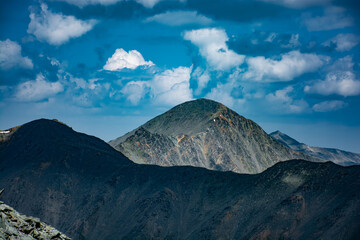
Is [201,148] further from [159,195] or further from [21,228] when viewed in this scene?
[21,228]

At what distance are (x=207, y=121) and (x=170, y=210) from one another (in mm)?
89261

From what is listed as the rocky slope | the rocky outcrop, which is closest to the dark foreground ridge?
the rocky slope

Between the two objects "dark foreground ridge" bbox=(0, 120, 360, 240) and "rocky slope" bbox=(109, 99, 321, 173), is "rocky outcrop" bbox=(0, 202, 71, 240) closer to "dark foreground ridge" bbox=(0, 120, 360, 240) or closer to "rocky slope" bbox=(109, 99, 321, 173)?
"dark foreground ridge" bbox=(0, 120, 360, 240)

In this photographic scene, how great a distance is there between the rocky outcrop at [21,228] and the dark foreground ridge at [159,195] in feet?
170

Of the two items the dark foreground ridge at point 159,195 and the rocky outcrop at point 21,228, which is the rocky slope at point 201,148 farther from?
the rocky outcrop at point 21,228

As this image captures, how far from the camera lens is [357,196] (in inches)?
3477

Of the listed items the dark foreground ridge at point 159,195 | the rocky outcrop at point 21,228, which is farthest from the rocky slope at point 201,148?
the rocky outcrop at point 21,228

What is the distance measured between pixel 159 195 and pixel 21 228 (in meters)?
73.0

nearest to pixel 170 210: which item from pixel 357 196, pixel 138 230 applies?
pixel 138 230

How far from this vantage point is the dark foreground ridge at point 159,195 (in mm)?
92625

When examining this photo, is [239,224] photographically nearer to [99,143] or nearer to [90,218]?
[90,218]

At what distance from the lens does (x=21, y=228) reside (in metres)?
43.5

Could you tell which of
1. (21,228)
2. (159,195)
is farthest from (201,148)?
(21,228)

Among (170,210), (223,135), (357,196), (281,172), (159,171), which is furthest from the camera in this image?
(223,135)
